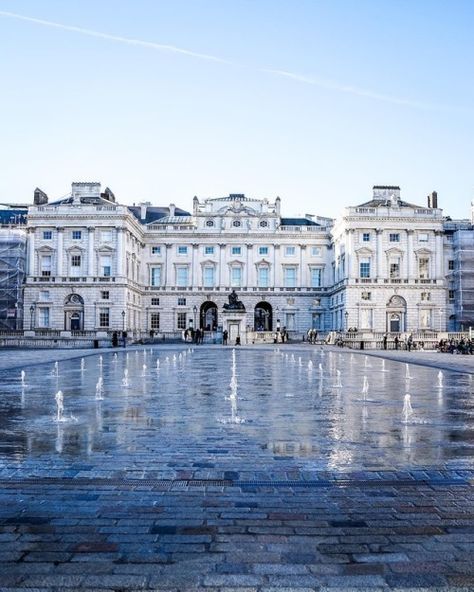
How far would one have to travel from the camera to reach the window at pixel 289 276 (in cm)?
7744

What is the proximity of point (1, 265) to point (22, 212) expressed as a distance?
16983 millimetres

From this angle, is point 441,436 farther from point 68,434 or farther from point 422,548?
point 68,434

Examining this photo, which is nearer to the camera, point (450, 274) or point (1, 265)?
point (1, 265)

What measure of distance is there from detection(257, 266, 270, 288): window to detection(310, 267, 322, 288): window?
225 inches

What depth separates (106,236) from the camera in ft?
220

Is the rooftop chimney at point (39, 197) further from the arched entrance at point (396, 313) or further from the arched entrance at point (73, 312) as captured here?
the arched entrance at point (396, 313)

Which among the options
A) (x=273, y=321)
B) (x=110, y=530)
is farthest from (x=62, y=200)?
(x=110, y=530)

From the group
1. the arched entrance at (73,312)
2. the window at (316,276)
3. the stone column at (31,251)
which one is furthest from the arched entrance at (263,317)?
the stone column at (31,251)

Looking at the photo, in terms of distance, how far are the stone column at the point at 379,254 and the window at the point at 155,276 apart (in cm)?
2734

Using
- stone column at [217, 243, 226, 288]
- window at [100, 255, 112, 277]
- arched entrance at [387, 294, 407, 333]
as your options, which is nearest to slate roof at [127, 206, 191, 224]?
stone column at [217, 243, 226, 288]

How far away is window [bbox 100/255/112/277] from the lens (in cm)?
6709

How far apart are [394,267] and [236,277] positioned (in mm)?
20051

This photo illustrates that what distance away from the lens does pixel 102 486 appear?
6336mm

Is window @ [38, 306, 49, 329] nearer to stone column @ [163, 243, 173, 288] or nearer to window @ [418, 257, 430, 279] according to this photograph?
stone column @ [163, 243, 173, 288]
